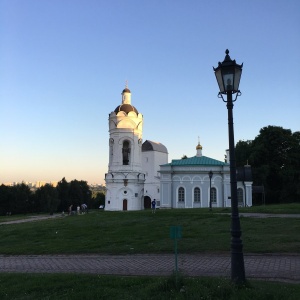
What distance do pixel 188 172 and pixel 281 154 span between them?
772 inches

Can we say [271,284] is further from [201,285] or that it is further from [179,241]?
[179,241]

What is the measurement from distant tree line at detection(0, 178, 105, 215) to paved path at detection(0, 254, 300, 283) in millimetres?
59101

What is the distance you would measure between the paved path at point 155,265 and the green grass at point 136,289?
1562mm

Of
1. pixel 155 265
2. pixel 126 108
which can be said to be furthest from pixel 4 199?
pixel 155 265

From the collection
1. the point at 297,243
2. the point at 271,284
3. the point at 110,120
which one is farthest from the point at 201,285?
the point at 110,120

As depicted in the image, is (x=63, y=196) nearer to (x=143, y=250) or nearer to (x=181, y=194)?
(x=181, y=194)

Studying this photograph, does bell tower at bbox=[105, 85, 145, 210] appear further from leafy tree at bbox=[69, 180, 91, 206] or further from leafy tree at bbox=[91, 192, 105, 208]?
leafy tree at bbox=[91, 192, 105, 208]

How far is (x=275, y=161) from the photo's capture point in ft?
209

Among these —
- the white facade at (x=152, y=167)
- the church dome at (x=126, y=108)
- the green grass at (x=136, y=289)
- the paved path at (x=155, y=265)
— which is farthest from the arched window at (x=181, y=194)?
the green grass at (x=136, y=289)

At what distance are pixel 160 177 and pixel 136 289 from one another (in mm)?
46268

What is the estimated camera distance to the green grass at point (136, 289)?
271 inches

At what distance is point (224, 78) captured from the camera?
27.7 feet

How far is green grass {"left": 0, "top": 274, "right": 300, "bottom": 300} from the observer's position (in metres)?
6.88

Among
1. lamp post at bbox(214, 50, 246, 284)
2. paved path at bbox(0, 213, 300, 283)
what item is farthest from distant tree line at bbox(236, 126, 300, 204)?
lamp post at bbox(214, 50, 246, 284)
